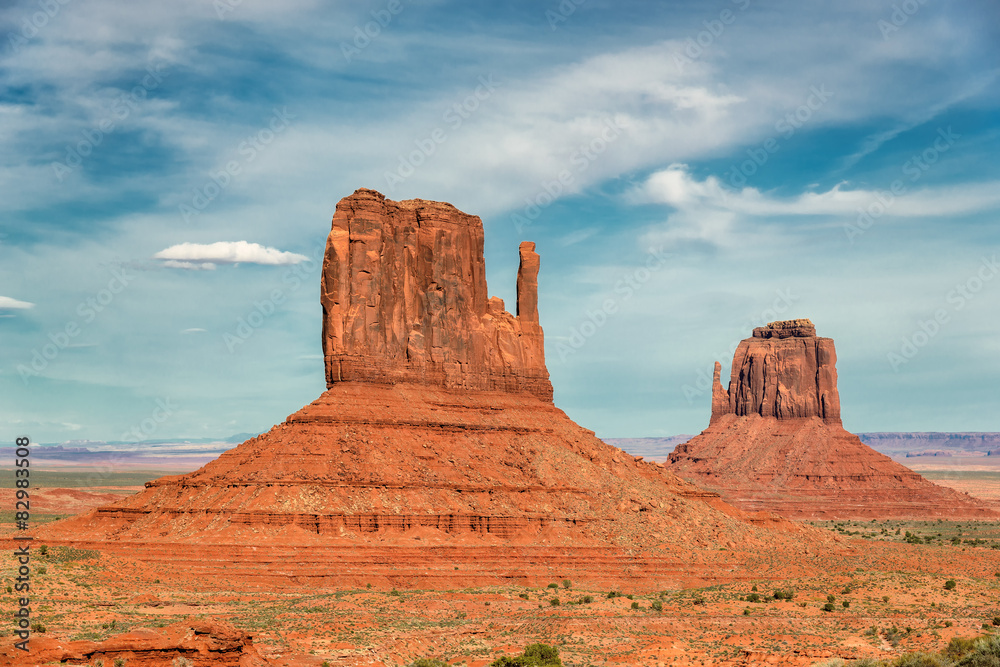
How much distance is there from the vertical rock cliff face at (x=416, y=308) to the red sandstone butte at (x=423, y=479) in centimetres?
12

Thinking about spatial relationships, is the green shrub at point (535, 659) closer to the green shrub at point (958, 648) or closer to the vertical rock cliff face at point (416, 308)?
the green shrub at point (958, 648)

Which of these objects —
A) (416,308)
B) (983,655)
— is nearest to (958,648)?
(983,655)

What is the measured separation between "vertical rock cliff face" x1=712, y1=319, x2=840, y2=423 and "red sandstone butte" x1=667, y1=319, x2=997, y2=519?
16 centimetres

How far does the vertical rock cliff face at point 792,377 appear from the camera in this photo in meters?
189

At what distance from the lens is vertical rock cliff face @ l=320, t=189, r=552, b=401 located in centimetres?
8494

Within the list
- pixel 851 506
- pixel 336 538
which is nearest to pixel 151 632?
pixel 336 538

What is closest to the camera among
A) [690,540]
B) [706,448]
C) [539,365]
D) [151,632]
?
[151,632]

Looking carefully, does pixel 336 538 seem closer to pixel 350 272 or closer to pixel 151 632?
pixel 350 272

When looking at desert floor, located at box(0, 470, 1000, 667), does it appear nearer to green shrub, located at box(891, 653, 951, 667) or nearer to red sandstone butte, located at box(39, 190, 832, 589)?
red sandstone butte, located at box(39, 190, 832, 589)

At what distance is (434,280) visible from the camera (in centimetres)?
9012

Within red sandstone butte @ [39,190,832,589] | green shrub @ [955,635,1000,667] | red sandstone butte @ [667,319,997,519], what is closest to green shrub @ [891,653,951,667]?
green shrub @ [955,635,1000,667]

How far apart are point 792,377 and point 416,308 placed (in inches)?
4562

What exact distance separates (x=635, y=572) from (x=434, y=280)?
27.6 m

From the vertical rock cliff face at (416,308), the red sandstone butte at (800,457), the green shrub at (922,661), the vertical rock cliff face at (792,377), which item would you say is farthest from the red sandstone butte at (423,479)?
the vertical rock cliff face at (792,377)
